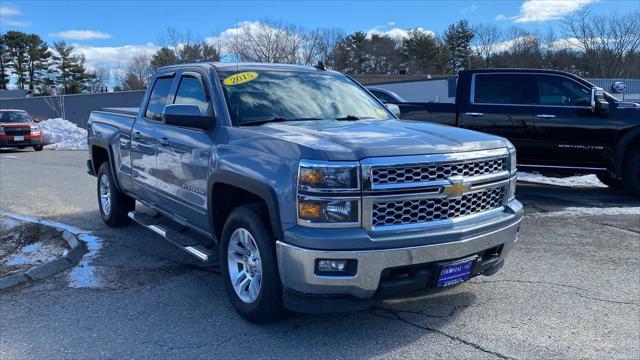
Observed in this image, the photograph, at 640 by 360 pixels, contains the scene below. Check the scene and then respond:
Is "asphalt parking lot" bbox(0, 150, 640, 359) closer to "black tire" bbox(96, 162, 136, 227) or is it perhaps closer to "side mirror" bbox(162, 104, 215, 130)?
"black tire" bbox(96, 162, 136, 227)

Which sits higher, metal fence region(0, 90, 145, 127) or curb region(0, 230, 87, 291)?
metal fence region(0, 90, 145, 127)

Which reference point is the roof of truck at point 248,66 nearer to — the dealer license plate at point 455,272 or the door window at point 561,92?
the dealer license plate at point 455,272

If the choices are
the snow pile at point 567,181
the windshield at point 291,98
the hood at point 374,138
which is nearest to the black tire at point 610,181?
the snow pile at point 567,181

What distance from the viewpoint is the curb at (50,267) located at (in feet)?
16.6

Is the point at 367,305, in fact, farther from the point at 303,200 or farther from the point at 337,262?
the point at 303,200

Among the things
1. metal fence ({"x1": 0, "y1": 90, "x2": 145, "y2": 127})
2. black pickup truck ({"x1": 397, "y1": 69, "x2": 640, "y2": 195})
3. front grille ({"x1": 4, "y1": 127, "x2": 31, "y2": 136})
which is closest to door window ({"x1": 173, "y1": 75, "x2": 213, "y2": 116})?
black pickup truck ({"x1": 397, "y1": 69, "x2": 640, "y2": 195})

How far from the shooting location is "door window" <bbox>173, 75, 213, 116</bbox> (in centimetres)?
467

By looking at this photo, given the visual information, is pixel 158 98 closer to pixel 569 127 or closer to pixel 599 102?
pixel 569 127

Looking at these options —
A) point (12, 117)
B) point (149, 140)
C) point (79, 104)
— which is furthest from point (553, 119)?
point (79, 104)

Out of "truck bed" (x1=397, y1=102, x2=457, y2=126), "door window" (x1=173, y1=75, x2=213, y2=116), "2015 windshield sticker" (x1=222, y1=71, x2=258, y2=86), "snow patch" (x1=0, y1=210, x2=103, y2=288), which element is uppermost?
"2015 windshield sticker" (x1=222, y1=71, x2=258, y2=86)

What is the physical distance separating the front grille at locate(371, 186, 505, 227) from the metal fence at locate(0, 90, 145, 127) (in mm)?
29197

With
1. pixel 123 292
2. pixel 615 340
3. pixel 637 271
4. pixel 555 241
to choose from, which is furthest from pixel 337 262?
pixel 555 241

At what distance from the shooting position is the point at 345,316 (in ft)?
13.5

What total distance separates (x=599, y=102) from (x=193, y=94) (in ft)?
21.2
